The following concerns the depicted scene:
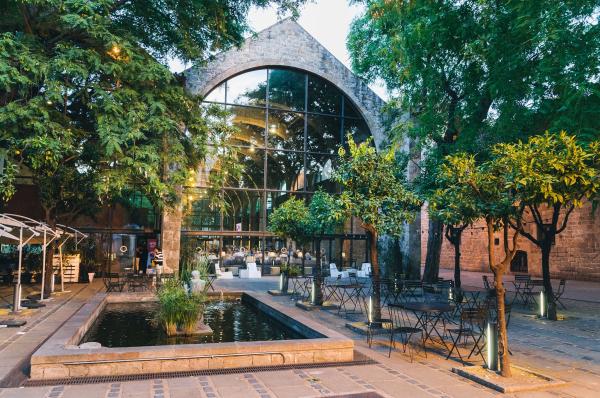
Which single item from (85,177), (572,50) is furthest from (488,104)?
(85,177)

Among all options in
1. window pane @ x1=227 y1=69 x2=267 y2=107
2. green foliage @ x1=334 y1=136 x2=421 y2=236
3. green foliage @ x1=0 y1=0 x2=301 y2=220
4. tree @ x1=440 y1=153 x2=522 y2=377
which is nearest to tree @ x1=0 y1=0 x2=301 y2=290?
green foliage @ x1=0 y1=0 x2=301 y2=220

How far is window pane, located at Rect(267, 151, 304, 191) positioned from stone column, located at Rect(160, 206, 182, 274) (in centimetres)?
480

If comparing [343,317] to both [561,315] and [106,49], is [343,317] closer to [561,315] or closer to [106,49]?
[561,315]

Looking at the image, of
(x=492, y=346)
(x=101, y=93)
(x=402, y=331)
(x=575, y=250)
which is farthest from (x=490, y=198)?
(x=575, y=250)

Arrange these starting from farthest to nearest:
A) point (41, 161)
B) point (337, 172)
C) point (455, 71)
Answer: point (455, 71) < point (41, 161) < point (337, 172)

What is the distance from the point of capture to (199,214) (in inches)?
791

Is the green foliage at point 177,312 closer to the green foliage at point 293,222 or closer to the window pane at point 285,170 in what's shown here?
the green foliage at point 293,222

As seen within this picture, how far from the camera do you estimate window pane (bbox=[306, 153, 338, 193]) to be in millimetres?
22234

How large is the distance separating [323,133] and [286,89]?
113 inches

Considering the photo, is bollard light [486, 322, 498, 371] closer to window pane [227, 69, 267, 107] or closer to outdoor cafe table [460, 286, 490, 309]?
outdoor cafe table [460, 286, 490, 309]

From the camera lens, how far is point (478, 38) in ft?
39.0

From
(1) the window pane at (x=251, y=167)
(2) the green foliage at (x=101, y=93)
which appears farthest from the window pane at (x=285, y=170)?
(2) the green foliage at (x=101, y=93)

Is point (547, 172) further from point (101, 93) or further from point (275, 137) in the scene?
point (275, 137)

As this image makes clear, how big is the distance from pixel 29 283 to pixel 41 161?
7781 millimetres
